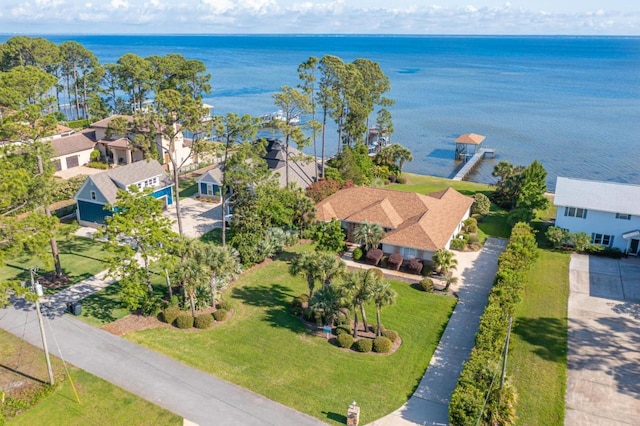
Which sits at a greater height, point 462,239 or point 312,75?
point 312,75

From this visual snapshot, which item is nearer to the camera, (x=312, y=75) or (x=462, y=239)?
(x=462, y=239)

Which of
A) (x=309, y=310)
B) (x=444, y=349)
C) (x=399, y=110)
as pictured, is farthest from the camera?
(x=399, y=110)

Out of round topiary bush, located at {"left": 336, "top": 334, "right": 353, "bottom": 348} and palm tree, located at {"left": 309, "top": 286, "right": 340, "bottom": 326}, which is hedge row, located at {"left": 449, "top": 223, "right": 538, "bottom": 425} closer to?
round topiary bush, located at {"left": 336, "top": 334, "right": 353, "bottom": 348}

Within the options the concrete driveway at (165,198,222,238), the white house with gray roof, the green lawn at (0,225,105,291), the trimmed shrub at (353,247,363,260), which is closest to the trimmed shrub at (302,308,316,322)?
the trimmed shrub at (353,247,363,260)

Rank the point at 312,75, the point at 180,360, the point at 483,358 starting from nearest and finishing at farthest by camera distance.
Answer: the point at 483,358
the point at 180,360
the point at 312,75

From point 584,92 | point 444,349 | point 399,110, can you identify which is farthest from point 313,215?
point 584,92

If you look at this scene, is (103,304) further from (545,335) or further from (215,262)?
(545,335)

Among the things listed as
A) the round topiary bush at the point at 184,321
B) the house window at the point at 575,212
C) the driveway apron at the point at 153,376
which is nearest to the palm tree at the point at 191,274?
the round topiary bush at the point at 184,321

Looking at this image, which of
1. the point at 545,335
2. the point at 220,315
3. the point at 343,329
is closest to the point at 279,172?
the point at 220,315

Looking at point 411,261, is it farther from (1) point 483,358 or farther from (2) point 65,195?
(2) point 65,195
